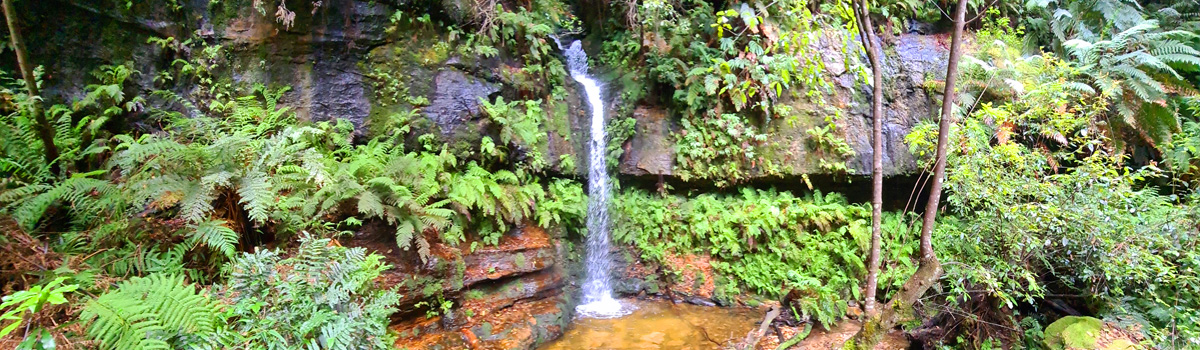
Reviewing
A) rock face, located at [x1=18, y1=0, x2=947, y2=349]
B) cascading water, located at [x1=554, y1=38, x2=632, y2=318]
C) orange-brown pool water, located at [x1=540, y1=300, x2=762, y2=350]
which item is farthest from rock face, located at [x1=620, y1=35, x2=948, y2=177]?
orange-brown pool water, located at [x1=540, y1=300, x2=762, y2=350]

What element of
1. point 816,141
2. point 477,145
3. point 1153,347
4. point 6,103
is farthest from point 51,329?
point 816,141

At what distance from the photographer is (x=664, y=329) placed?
593cm

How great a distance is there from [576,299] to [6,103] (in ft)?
20.9

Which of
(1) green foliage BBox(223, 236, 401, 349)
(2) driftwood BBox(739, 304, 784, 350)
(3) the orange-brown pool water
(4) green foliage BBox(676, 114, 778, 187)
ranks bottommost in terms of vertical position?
(3) the orange-brown pool water

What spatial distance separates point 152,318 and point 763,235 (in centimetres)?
659

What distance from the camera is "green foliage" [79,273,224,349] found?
2664 mm

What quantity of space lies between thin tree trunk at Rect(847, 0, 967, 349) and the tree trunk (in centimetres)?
732

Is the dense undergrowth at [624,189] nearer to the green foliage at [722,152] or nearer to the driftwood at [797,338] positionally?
the green foliage at [722,152]

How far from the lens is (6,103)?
→ 4719 millimetres

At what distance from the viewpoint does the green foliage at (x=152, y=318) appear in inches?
105

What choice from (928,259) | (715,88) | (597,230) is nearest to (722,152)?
(715,88)

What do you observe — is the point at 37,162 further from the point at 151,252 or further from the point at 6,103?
the point at 151,252

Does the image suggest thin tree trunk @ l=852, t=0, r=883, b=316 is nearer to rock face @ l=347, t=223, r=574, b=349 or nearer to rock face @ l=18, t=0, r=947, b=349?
rock face @ l=18, t=0, r=947, b=349

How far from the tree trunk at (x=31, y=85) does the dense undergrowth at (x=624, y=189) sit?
74mm
